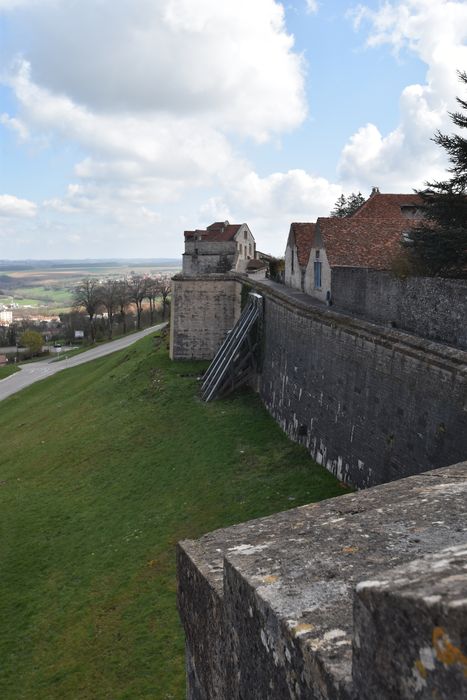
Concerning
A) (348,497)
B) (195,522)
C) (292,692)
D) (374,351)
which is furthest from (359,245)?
(292,692)

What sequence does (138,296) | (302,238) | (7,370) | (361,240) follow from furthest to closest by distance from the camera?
(138,296) → (7,370) → (302,238) → (361,240)

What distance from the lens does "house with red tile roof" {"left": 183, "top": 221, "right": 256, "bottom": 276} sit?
50.8 metres

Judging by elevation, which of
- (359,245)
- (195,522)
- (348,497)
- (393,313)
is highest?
(359,245)

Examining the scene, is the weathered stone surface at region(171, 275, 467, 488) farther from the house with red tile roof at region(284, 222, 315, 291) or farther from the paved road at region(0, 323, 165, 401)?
the paved road at region(0, 323, 165, 401)

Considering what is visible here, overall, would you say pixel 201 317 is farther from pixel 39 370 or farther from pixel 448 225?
pixel 39 370

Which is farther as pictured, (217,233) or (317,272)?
(217,233)

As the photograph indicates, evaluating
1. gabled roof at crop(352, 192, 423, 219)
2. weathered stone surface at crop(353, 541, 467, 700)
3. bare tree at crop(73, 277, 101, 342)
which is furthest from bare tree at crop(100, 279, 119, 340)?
weathered stone surface at crop(353, 541, 467, 700)

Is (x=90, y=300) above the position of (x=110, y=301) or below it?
above

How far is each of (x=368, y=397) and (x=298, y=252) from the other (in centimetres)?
1477

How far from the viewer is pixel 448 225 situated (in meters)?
15.1

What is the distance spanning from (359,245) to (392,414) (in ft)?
36.9

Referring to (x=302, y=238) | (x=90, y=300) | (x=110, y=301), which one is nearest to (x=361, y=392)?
(x=302, y=238)

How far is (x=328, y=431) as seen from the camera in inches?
579

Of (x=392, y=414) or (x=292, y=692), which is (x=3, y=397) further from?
(x=292, y=692)
